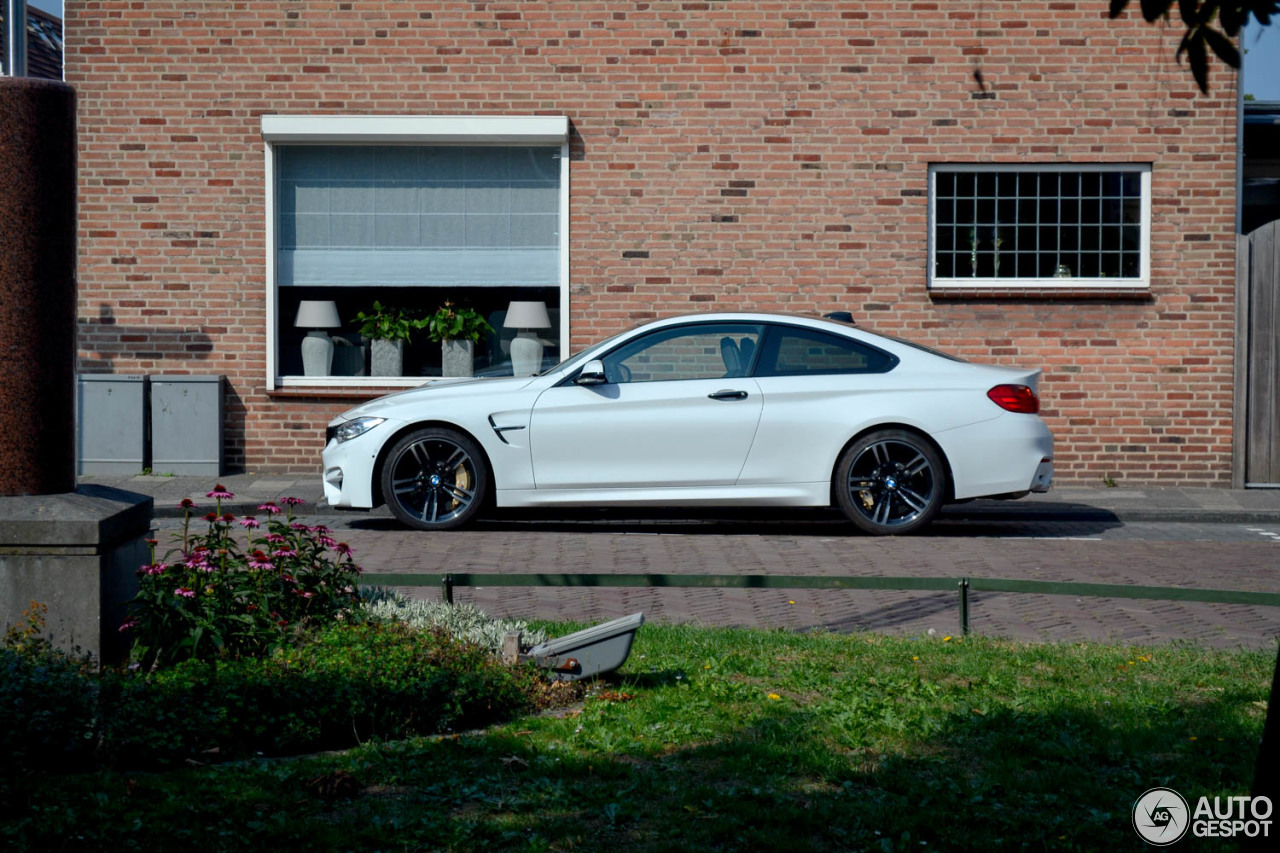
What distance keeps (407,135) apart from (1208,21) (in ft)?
37.4

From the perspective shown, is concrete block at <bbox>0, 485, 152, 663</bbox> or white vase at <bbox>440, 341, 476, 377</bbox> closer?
concrete block at <bbox>0, 485, 152, 663</bbox>

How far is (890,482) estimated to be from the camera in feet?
34.8

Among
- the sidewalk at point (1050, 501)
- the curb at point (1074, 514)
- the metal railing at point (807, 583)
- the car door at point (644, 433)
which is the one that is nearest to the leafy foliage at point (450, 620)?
the metal railing at point (807, 583)

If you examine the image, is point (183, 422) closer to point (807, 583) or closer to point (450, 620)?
point (450, 620)

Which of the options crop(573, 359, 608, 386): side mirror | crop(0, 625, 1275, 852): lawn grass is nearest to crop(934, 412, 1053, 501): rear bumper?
crop(573, 359, 608, 386): side mirror

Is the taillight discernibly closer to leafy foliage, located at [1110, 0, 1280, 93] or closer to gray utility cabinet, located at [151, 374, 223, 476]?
gray utility cabinet, located at [151, 374, 223, 476]

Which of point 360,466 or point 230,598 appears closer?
point 230,598

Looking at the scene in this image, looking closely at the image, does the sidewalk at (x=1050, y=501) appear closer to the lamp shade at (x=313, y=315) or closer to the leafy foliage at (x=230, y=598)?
the lamp shade at (x=313, y=315)

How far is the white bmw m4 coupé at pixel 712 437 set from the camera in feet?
34.4

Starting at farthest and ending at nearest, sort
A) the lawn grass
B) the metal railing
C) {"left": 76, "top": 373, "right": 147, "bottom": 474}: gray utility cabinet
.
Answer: {"left": 76, "top": 373, "right": 147, "bottom": 474}: gray utility cabinet < the metal railing < the lawn grass

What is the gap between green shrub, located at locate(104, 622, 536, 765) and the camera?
178 inches

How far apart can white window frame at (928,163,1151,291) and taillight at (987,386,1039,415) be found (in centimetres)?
337

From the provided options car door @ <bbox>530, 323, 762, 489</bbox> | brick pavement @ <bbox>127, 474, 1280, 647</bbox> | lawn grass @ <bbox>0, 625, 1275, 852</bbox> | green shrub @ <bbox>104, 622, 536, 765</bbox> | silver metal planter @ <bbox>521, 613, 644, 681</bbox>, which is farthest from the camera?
car door @ <bbox>530, 323, 762, 489</bbox>

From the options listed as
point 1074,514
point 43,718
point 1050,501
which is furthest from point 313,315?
point 43,718
